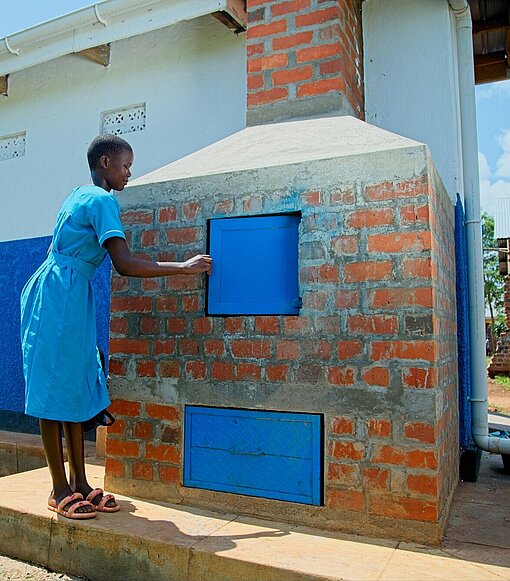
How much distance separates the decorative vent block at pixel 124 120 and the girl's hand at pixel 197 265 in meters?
2.96

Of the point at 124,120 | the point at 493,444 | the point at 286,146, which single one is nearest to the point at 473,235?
the point at 493,444

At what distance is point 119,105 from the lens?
534cm

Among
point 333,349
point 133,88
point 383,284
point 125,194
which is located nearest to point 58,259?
point 125,194

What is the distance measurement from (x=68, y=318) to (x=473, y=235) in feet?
9.00

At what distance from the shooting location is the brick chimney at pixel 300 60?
3395 millimetres

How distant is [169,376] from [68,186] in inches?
134

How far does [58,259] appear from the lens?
8.60 ft

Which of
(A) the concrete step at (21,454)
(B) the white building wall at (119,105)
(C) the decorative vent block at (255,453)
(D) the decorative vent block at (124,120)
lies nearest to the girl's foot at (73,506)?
(C) the decorative vent block at (255,453)

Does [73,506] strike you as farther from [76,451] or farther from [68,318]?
[68,318]

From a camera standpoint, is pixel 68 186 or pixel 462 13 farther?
pixel 68 186

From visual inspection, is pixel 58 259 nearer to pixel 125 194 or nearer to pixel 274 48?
pixel 125 194

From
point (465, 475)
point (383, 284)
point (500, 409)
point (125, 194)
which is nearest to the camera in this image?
point (383, 284)

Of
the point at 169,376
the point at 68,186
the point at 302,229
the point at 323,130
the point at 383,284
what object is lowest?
the point at 169,376

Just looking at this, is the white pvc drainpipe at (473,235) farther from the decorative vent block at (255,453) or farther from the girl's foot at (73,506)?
the girl's foot at (73,506)
